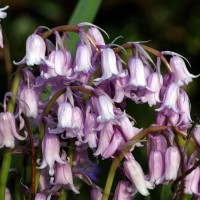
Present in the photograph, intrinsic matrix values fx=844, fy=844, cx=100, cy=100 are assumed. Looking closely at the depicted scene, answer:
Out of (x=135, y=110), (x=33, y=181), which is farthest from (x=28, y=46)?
(x=135, y=110)

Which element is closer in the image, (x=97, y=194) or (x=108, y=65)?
(x=108, y=65)

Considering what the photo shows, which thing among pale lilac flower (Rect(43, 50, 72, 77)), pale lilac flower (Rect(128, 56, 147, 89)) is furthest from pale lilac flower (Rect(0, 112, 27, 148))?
pale lilac flower (Rect(128, 56, 147, 89))

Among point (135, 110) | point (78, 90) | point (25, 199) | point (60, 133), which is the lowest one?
point (135, 110)

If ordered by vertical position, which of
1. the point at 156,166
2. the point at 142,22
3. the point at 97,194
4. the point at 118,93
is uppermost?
the point at 118,93

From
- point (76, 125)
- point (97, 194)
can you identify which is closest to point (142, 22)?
point (97, 194)

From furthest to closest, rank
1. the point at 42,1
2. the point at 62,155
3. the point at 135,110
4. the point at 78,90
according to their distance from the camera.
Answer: the point at 42,1 < the point at 135,110 < the point at 62,155 < the point at 78,90

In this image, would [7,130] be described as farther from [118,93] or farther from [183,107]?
[183,107]

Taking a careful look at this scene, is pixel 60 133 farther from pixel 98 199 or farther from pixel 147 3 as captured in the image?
pixel 147 3
